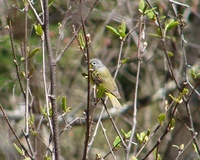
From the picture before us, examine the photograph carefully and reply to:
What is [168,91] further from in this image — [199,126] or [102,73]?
[102,73]

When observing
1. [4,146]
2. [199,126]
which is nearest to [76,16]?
[4,146]

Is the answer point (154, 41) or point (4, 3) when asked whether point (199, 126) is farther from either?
point (4, 3)

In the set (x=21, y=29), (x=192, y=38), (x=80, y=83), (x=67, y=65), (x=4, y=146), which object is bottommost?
(x=80, y=83)

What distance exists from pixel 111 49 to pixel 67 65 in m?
0.69

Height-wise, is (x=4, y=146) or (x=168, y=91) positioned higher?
(x=4, y=146)

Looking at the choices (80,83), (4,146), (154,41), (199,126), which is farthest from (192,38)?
(4,146)

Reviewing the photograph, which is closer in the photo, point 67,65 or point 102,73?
point 102,73

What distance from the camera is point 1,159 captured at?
222 cm

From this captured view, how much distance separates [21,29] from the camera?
6.79ft

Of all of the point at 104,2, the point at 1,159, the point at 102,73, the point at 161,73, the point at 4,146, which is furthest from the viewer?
the point at 161,73

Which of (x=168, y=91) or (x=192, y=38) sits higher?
(x=192, y=38)

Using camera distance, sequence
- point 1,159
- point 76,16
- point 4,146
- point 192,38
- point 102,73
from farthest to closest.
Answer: point 192,38 < point 102,73 < point 1,159 < point 76,16 < point 4,146

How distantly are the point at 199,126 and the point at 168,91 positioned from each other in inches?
35.6

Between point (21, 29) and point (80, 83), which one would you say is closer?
point (21, 29)
